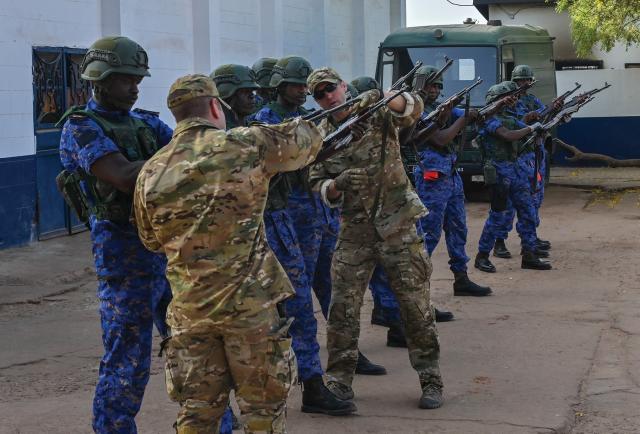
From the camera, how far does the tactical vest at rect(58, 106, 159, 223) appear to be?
4871 millimetres

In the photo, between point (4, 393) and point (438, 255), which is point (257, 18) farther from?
point (4, 393)

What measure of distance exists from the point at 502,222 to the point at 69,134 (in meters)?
6.73

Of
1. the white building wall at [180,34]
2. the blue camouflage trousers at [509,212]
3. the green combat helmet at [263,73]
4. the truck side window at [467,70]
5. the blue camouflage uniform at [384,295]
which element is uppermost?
the white building wall at [180,34]

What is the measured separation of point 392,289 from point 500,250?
5840 mm

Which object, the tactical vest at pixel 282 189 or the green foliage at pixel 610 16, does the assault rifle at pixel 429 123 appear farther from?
the green foliage at pixel 610 16

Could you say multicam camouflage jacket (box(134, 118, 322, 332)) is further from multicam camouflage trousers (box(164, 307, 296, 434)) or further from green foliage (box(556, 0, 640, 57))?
green foliage (box(556, 0, 640, 57))

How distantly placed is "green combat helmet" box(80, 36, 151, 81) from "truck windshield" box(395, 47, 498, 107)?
11.7m

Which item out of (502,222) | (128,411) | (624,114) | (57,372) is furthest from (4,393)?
(624,114)

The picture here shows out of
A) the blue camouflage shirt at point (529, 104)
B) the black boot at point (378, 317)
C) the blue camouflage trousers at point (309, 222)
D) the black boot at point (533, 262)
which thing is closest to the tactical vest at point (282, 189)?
the blue camouflage trousers at point (309, 222)

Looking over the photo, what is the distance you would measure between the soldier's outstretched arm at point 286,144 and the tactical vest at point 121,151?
882mm

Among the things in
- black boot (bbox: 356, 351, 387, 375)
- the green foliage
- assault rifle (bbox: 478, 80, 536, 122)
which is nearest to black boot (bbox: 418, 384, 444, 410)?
black boot (bbox: 356, 351, 387, 375)

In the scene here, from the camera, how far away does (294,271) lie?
604 centimetres

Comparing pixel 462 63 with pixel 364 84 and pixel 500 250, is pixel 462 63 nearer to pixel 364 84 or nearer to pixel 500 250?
pixel 500 250

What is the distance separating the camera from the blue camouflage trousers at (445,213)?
29.8 feet
